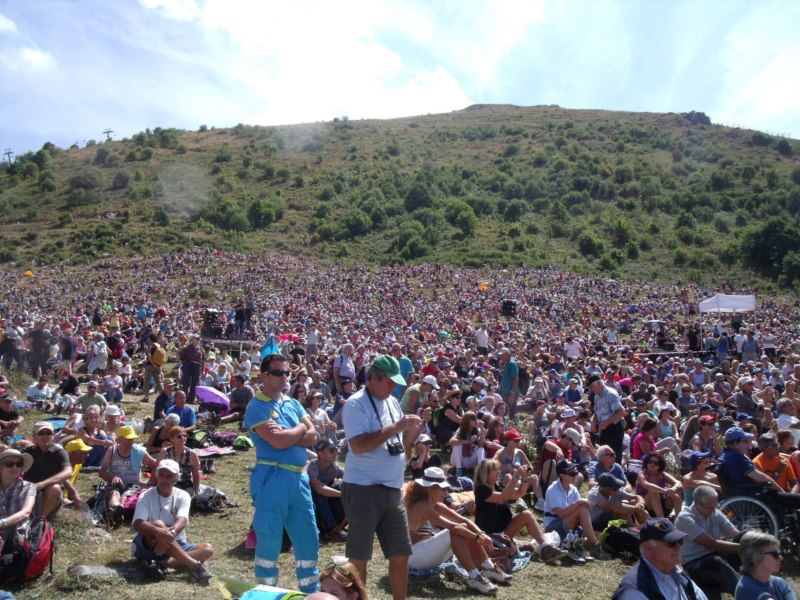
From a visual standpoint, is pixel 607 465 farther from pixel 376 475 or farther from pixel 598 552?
pixel 376 475

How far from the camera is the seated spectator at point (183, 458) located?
6.96 m

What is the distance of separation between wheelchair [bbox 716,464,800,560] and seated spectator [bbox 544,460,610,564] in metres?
1.13

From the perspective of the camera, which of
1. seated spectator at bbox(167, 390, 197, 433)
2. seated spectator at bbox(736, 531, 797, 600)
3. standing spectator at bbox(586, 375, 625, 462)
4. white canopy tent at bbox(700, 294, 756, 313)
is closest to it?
seated spectator at bbox(736, 531, 797, 600)

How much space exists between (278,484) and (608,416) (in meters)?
5.31

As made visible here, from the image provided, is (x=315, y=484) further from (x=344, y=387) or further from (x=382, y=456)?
(x=344, y=387)

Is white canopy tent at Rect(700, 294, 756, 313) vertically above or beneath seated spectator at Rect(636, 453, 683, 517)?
above

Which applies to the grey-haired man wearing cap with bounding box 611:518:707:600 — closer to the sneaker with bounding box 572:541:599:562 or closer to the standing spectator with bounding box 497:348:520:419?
→ the sneaker with bounding box 572:541:599:562

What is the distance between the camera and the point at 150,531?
5.16 m

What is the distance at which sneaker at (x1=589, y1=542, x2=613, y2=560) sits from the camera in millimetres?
6305

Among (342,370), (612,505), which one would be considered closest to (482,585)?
(612,505)

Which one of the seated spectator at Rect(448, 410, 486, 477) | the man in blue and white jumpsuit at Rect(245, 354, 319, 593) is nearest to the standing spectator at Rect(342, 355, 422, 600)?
the man in blue and white jumpsuit at Rect(245, 354, 319, 593)

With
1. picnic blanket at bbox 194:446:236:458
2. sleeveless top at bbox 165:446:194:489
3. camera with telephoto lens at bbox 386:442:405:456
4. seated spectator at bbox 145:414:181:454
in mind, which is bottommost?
picnic blanket at bbox 194:446:236:458

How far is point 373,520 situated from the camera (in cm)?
399

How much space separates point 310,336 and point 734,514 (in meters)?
13.6
